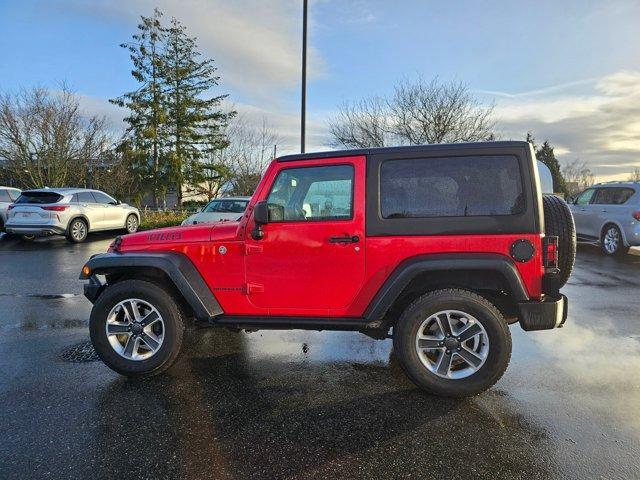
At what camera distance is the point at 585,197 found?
39.3ft

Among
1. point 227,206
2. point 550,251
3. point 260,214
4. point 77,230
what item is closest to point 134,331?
point 260,214

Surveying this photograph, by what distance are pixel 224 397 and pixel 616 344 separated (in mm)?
4028

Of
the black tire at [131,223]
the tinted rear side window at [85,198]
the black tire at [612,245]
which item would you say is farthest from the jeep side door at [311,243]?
the black tire at [131,223]

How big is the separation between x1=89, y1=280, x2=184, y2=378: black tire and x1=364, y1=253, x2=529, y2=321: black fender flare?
1674 mm

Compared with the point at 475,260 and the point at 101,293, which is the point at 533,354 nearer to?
the point at 475,260

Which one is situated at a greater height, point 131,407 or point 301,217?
point 301,217

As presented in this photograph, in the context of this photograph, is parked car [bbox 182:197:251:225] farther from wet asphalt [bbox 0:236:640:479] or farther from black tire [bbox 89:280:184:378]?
black tire [bbox 89:280:184:378]

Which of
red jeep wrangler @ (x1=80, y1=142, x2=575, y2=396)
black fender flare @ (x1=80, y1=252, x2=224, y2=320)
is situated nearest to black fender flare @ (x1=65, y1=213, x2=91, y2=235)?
red jeep wrangler @ (x1=80, y1=142, x2=575, y2=396)

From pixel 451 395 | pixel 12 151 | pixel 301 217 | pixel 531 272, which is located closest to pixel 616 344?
pixel 531 272

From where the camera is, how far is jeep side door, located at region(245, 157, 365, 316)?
3.55 m

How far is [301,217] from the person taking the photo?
3668 millimetres

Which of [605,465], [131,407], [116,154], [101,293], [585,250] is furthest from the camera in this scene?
[116,154]

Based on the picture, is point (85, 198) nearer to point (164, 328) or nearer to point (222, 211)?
point (222, 211)

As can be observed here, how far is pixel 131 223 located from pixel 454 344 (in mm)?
14766
